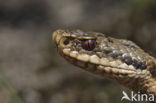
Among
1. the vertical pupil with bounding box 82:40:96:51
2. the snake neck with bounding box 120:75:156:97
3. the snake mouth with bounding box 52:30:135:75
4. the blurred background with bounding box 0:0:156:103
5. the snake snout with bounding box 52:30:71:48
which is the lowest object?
the blurred background with bounding box 0:0:156:103

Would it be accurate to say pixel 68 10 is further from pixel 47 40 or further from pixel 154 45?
pixel 154 45

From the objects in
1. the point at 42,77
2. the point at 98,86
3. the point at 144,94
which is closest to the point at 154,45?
the point at 98,86

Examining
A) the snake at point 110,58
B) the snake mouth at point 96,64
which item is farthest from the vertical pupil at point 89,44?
the snake mouth at point 96,64

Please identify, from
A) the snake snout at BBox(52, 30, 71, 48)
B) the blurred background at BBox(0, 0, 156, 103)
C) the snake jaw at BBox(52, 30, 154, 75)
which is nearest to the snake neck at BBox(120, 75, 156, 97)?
the snake jaw at BBox(52, 30, 154, 75)

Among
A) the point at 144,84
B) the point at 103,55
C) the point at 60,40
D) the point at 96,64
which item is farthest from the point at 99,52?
the point at 144,84

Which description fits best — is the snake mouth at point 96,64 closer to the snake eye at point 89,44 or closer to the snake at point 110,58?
the snake at point 110,58

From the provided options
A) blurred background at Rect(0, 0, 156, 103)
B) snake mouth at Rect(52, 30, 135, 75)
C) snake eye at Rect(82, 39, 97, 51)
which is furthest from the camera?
blurred background at Rect(0, 0, 156, 103)

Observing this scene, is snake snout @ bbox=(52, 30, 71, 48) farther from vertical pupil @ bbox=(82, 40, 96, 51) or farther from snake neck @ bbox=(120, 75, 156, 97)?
snake neck @ bbox=(120, 75, 156, 97)
